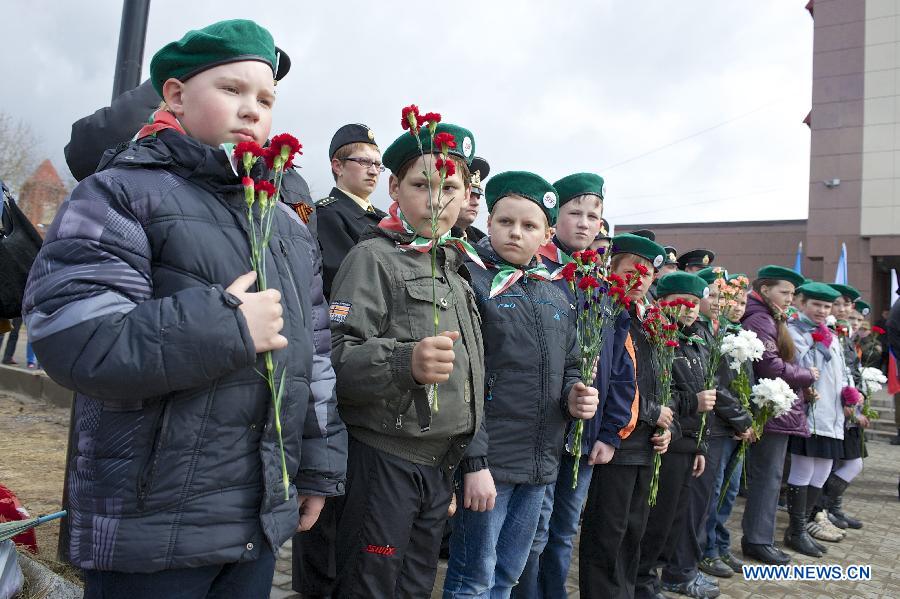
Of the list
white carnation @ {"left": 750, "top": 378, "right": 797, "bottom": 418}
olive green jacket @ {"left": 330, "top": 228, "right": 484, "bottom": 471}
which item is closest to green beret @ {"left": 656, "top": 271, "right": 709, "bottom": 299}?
white carnation @ {"left": 750, "top": 378, "right": 797, "bottom": 418}

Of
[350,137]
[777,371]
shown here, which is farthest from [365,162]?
[777,371]

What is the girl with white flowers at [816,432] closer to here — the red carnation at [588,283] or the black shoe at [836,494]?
the black shoe at [836,494]

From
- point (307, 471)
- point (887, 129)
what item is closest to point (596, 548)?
point (307, 471)

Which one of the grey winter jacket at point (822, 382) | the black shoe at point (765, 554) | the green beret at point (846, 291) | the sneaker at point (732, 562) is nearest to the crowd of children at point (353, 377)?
the sneaker at point (732, 562)

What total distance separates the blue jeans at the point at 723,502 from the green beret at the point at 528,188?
2.80 m

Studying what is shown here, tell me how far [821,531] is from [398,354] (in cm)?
598

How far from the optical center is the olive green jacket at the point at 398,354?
7.52 ft

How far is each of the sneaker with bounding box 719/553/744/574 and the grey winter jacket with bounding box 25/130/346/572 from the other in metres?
4.70

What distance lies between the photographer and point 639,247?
4.15m

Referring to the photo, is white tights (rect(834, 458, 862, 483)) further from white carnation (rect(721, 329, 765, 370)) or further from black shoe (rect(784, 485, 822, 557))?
white carnation (rect(721, 329, 765, 370))

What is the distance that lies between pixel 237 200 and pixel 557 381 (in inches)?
74.3

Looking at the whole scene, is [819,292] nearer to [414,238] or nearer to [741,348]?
[741,348]

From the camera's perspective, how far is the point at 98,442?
1.53 metres

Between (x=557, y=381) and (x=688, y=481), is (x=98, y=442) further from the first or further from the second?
(x=688, y=481)
